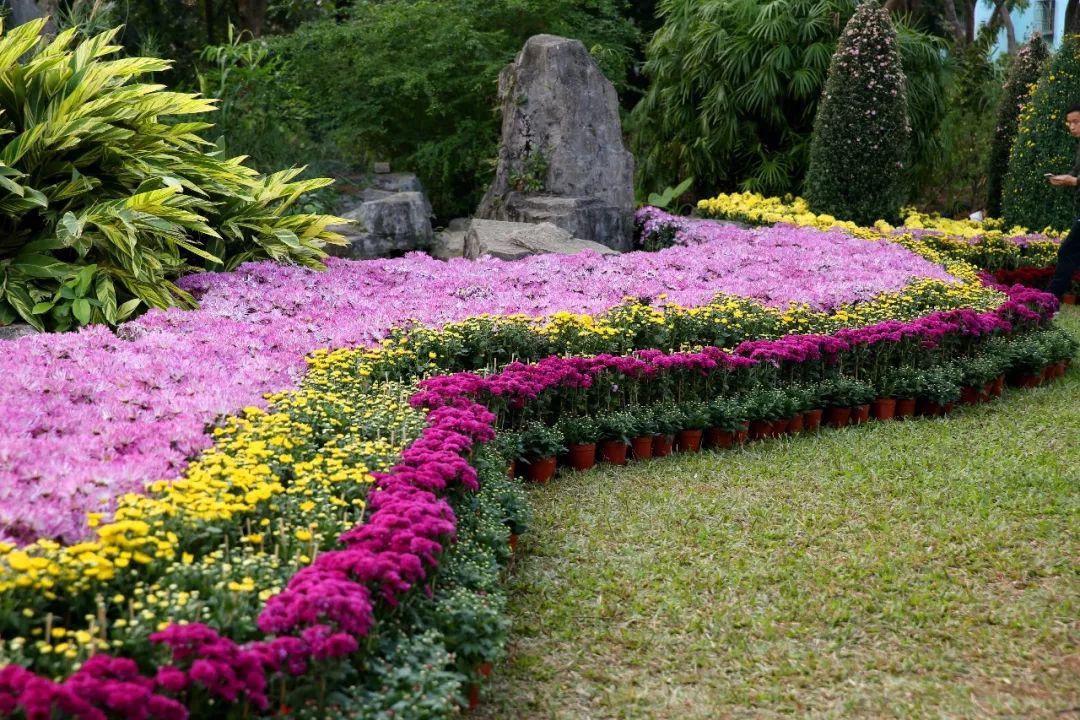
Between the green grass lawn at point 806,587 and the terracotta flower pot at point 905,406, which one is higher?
the terracotta flower pot at point 905,406

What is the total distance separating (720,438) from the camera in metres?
5.00

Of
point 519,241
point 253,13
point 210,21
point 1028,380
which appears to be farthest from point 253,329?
point 210,21

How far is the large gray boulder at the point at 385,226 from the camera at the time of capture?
8.33 m

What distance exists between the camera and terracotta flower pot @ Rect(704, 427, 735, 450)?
5.00 metres

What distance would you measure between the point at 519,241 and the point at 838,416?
3.28 meters

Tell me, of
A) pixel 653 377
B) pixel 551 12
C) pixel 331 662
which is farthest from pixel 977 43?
pixel 331 662

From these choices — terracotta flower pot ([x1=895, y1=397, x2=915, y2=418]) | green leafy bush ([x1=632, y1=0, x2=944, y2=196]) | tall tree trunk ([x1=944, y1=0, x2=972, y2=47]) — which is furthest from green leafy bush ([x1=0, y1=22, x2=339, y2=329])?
tall tree trunk ([x1=944, y1=0, x2=972, y2=47])

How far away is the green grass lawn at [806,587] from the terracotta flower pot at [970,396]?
0.87 m

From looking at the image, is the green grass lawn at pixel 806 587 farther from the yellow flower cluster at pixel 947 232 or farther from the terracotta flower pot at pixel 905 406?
the yellow flower cluster at pixel 947 232

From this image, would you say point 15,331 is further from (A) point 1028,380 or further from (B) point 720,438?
(A) point 1028,380

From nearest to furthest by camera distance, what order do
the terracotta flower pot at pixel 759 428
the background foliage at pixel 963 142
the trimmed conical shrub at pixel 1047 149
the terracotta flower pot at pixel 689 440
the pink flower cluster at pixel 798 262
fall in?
the terracotta flower pot at pixel 689 440 → the terracotta flower pot at pixel 759 428 → the pink flower cluster at pixel 798 262 → the trimmed conical shrub at pixel 1047 149 → the background foliage at pixel 963 142

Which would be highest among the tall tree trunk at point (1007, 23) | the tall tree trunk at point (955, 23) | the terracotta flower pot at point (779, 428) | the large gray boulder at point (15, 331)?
the tall tree trunk at point (1007, 23)

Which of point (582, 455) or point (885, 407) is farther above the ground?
point (885, 407)

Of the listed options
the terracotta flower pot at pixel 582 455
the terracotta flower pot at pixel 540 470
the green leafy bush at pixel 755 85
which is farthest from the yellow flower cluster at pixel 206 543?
the green leafy bush at pixel 755 85
